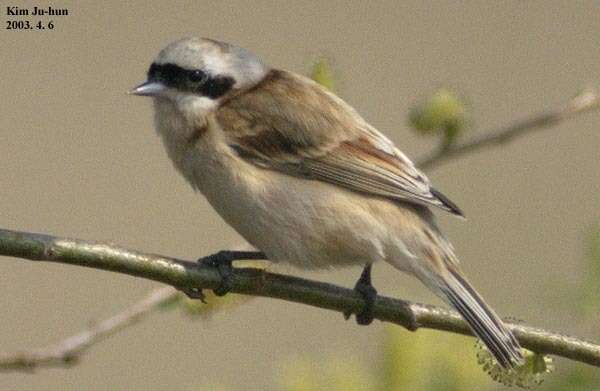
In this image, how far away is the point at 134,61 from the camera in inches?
289

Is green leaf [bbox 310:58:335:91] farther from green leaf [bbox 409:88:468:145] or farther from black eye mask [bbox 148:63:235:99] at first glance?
black eye mask [bbox 148:63:235:99]

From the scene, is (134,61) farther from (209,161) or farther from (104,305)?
(209,161)

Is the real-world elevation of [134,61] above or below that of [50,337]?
above

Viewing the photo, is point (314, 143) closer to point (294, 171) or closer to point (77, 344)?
point (294, 171)

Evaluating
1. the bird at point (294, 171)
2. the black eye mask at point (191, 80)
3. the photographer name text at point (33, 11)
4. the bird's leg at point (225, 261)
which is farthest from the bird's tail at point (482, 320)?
the photographer name text at point (33, 11)

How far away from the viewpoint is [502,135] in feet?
10.1

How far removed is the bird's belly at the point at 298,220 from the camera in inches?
133

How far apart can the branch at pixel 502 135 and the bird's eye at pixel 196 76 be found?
0.81 m

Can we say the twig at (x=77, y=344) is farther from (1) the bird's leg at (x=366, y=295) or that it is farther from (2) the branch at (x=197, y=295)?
(1) the bird's leg at (x=366, y=295)

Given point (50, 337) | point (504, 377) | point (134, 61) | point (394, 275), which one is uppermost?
point (504, 377)

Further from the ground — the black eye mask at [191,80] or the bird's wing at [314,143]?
the black eye mask at [191,80]

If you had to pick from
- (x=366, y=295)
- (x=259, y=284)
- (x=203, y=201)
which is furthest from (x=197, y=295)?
(x=203, y=201)

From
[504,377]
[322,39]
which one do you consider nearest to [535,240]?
[322,39]

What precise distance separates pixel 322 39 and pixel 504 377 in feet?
18.7
